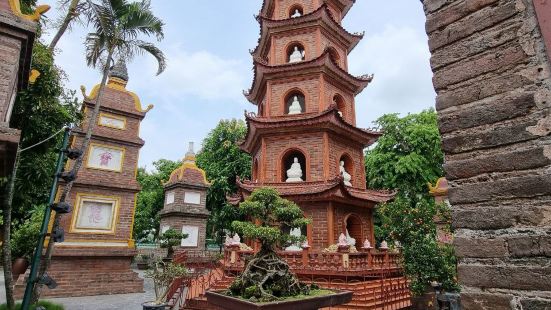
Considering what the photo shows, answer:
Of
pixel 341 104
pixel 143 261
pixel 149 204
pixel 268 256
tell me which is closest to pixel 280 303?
pixel 268 256

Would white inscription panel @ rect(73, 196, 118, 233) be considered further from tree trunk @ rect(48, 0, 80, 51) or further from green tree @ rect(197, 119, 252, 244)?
green tree @ rect(197, 119, 252, 244)

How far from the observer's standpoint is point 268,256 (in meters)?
6.32

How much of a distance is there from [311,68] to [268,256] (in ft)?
31.4

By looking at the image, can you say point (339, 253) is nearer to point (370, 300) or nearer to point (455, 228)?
point (370, 300)

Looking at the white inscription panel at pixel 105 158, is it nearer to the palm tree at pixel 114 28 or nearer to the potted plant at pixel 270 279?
the palm tree at pixel 114 28

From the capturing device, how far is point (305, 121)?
502 inches

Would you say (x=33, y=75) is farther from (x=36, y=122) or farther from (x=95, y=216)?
(x=95, y=216)

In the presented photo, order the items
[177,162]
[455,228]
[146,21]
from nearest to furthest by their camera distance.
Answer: [455,228]
[146,21]
[177,162]

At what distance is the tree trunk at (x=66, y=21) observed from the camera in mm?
8046

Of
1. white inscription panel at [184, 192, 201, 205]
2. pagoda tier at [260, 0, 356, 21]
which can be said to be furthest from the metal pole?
white inscription panel at [184, 192, 201, 205]

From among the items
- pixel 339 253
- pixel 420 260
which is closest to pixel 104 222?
pixel 339 253

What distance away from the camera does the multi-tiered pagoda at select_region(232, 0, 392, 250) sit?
39.0 ft

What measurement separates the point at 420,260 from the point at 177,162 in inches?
1171

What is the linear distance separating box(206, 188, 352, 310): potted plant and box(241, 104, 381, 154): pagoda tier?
6388 mm
